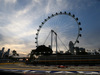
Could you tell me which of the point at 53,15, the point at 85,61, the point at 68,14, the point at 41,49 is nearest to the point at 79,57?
the point at 85,61

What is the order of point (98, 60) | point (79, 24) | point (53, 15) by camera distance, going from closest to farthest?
1. point (98, 60)
2. point (79, 24)
3. point (53, 15)

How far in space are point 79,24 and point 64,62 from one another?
92.3 feet

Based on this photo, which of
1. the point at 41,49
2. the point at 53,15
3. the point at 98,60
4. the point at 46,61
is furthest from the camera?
the point at 41,49

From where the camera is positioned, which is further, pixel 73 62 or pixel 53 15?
pixel 53 15

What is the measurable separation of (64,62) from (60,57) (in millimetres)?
3683

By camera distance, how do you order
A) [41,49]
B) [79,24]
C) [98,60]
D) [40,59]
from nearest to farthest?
[98,60] → [40,59] → [79,24] → [41,49]

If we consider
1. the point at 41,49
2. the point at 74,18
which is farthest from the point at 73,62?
the point at 41,49

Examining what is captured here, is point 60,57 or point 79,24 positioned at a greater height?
point 79,24

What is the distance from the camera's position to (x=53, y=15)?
185 feet

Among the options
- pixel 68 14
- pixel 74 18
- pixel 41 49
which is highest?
pixel 68 14

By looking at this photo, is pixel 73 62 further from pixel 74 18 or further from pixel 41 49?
pixel 41 49

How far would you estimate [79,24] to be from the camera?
50.9 m

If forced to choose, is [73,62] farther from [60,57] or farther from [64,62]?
[60,57]

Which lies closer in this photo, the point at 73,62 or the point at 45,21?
the point at 73,62
